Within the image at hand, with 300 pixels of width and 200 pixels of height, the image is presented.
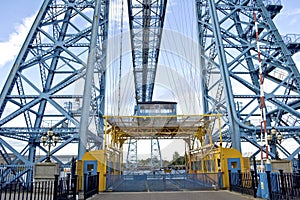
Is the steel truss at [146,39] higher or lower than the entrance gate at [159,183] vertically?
higher

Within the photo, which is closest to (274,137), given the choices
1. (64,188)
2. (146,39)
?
(64,188)

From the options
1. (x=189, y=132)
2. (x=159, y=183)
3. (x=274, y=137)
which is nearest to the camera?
(x=159, y=183)

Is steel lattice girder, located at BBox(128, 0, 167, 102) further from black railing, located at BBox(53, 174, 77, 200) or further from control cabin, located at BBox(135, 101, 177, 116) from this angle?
black railing, located at BBox(53, 174, 77, 200)

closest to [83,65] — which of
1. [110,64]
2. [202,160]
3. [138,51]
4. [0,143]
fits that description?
[110,64]

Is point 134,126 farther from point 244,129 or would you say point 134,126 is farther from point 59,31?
point 59,31

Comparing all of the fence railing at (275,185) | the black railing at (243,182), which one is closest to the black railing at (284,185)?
the fence railing at (275,185)

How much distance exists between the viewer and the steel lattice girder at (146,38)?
Result: 30.9 meters

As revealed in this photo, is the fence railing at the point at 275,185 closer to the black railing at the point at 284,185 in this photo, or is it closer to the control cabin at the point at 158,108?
the black railing at the point at 284,185

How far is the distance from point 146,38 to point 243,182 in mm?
29633

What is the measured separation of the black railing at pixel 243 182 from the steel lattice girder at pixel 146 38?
2268 centimetres

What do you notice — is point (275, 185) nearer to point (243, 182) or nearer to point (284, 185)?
point (284, 185)

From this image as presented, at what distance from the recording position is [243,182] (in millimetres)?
10898

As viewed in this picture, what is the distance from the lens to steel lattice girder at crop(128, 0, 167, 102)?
1216 inches

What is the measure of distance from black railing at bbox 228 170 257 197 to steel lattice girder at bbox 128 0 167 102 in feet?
74.4
